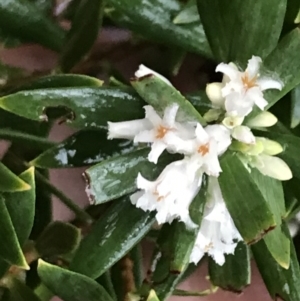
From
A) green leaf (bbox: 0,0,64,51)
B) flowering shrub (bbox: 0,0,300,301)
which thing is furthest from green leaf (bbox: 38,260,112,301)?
green leaf (bbox: 0,0,64,51)

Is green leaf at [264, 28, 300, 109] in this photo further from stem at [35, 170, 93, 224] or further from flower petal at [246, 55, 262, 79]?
stem at [35, 170, 93, 224]

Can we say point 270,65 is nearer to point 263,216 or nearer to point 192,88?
point 263,216

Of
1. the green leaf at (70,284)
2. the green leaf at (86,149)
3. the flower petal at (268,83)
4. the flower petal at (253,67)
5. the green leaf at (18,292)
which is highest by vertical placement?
the flower petal at (253,67)

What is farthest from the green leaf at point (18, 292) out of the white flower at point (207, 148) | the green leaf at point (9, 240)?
the white flower at point (207, 148)

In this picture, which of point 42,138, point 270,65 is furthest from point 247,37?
point 42,138

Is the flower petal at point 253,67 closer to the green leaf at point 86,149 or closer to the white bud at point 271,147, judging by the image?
the white bud at point 271,147

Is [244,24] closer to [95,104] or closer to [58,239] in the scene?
[95,104]

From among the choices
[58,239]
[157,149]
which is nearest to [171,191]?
[157,149]
